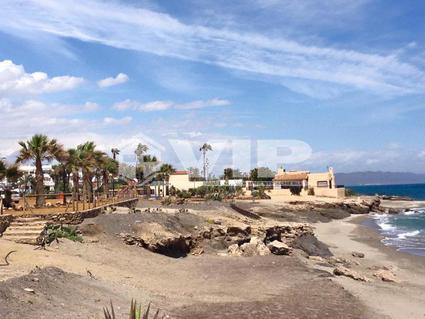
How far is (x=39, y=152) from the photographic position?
94.9 ft

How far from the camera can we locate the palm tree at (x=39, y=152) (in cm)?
2888

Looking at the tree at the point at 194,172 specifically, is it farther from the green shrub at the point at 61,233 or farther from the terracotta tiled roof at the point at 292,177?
the green shrub at the point at 61,233

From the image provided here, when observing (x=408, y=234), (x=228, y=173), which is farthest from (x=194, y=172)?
(x=408, y=234)

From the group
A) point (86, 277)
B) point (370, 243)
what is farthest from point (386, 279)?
point (370, 243)

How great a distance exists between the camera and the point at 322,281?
18.9m

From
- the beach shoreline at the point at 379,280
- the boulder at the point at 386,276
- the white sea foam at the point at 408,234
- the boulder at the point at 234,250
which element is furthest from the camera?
the white sea foam at the point at 408,234

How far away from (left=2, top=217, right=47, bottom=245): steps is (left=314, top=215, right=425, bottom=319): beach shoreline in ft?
39.0

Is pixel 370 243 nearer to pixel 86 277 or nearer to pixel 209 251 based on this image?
pixel 209 251

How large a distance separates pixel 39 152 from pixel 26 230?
10.1 m

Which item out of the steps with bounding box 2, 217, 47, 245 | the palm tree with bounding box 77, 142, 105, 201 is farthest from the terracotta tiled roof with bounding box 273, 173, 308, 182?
the steps with bounding box 2, 217, 47, 245

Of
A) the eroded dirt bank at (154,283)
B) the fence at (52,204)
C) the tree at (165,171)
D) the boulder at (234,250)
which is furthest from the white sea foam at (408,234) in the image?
the tree at (165,171)

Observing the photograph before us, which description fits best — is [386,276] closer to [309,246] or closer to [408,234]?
[309,246]

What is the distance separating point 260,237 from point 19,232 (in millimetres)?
14579

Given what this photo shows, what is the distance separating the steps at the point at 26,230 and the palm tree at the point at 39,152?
27.3 feet
